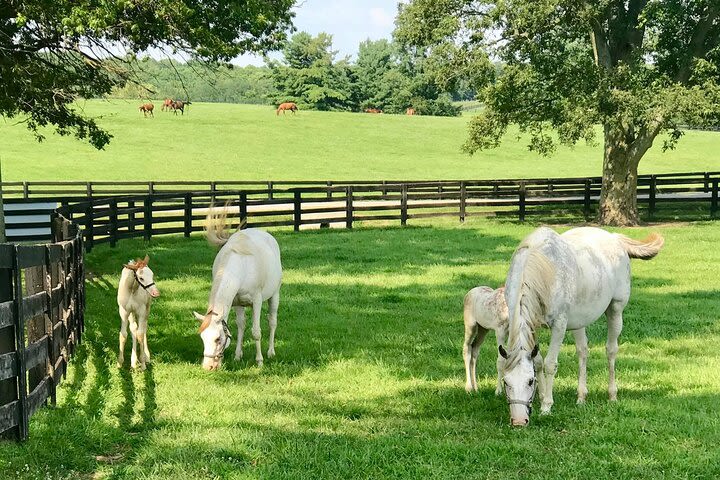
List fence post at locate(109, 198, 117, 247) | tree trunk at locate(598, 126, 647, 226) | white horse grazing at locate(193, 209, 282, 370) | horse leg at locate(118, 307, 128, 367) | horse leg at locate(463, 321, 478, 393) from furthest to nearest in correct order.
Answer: tree trunk at locate(598, 126, 647, 226) < fence post at locate(109, 198, 117, 247) < horse leg at locate(118, 307, 128, 367) < white horse grazing at locate(193, 209, 282, 370) < horse leg at locate(463, 321, 478, 393)

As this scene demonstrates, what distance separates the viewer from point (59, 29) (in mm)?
11859

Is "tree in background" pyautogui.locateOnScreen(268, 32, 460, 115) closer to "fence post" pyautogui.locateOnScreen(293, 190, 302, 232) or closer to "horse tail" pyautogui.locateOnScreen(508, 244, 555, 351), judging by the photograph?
"fence post" pyautogui.locateOnScreen(293, 190, 302, 232)

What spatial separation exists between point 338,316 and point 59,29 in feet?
21.6

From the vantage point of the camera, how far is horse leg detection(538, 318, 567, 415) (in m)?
6.10

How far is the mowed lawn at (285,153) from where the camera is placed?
44969 millimetres

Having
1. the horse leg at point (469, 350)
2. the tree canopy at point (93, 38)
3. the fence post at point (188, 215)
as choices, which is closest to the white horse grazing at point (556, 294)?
the horse leg at point (469, 350)

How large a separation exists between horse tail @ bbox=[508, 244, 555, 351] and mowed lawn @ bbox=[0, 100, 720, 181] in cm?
3500

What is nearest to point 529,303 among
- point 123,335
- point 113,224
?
point 123,335

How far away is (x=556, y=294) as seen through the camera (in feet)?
19.9

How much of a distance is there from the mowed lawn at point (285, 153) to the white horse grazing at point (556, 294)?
114 ft

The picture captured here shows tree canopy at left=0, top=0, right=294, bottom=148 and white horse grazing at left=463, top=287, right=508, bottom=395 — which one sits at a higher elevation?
tree canopy at left=0, top=0, right=294, bottom=148

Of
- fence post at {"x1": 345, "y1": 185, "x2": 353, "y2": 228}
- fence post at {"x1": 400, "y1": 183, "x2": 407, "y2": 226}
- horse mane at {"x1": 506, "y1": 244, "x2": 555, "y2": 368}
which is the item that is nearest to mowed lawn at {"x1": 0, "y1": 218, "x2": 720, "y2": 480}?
horse mane at {"x1": 506, "y1": 244, "x2": 555, "y2": 368}

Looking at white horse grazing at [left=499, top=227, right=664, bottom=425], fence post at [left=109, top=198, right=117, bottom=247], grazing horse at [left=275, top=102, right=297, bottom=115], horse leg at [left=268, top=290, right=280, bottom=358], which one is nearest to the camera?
white horse grazing at [left=499, top=227, right=664, bottom=425]

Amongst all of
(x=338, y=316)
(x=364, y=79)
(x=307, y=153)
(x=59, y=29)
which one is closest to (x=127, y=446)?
(x=338, y=316)
